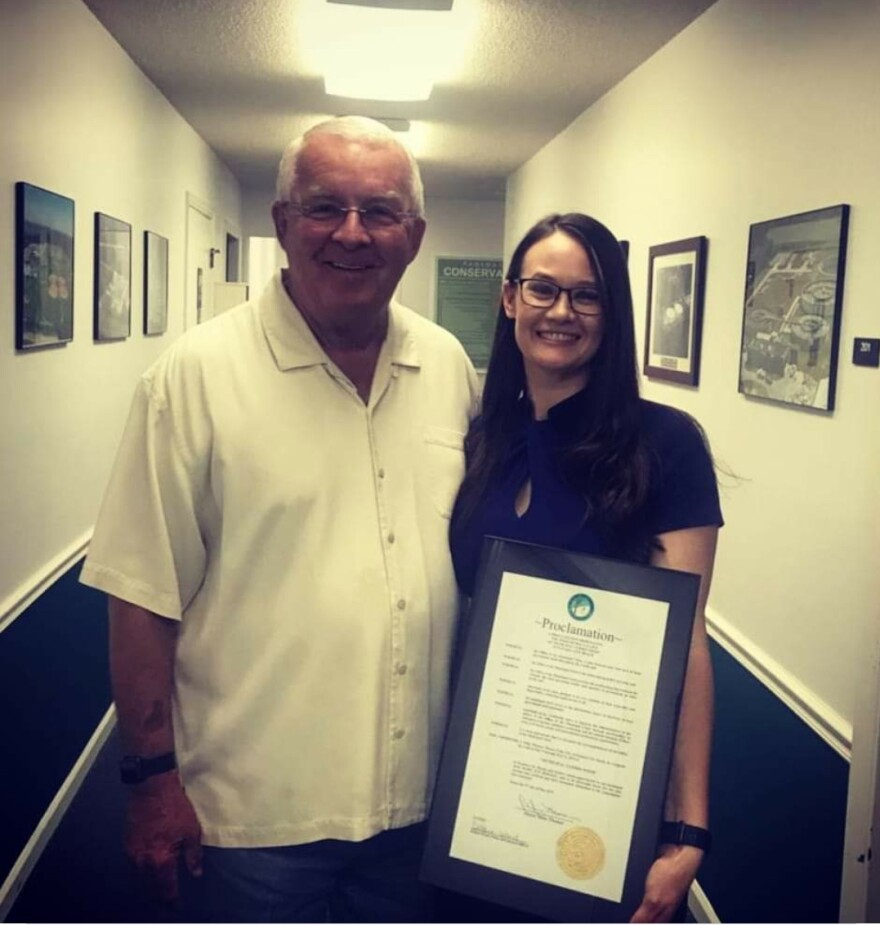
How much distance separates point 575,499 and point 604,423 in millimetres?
89

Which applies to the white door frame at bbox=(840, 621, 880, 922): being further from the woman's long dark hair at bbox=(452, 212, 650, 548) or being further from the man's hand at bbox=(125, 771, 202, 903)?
the man's hand at bbox=(125, 771, 202, 903)

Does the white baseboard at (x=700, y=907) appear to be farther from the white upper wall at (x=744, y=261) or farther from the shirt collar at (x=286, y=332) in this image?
the shirt collar at (x=286, y=332)

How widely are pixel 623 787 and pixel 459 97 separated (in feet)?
9.39

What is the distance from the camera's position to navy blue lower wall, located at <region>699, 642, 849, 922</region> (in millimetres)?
1534

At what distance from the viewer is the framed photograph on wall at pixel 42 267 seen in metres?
1.85

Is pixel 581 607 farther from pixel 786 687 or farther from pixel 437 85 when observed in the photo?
pixel 437 85

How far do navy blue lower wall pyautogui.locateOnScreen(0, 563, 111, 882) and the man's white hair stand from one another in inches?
47.4

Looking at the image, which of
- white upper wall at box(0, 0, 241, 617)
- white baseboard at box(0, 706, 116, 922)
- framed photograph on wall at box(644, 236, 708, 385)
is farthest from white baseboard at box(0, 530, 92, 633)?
framed photograph on wall at box(644, 236, 708, 385)

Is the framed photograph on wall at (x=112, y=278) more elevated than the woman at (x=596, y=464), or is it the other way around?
the framed photograph on wall at (x=112, y=278)

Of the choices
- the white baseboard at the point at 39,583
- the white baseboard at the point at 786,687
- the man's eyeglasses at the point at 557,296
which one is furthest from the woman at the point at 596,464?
the white baseboard at the point at 39,583

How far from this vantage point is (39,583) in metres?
2.08

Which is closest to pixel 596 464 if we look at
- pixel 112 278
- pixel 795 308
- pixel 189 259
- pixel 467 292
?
pixel 795 308

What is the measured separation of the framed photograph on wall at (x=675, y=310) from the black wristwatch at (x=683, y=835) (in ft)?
4.56

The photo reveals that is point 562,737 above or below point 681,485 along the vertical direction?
below
